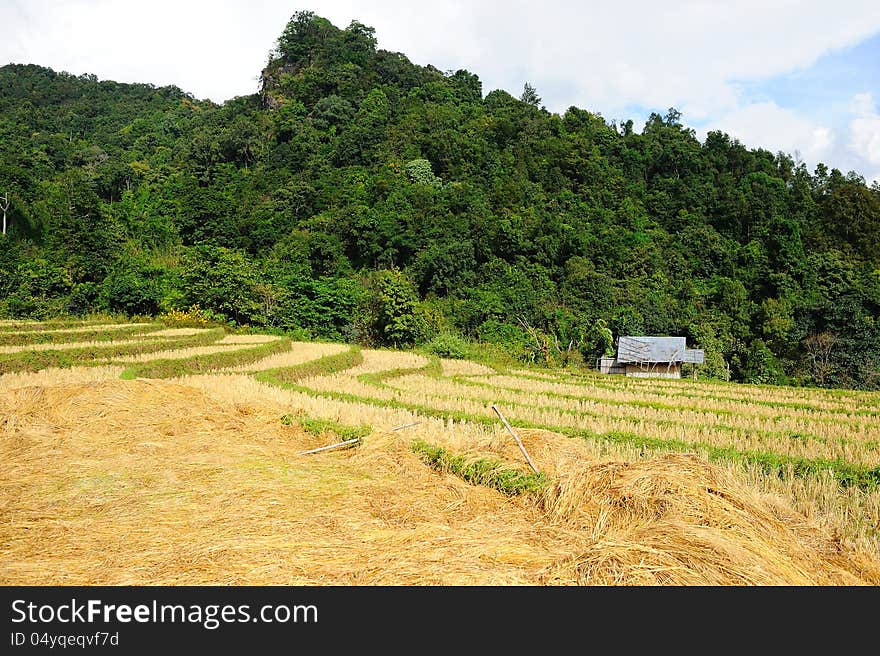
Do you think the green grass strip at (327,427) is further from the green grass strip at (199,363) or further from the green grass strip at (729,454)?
the green grass strip at (199,363)

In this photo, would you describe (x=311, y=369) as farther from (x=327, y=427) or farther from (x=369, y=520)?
(x=369, y=520)

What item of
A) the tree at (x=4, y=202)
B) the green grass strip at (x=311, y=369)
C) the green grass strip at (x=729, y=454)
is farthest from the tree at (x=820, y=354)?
the tree at (x=4, y=202)

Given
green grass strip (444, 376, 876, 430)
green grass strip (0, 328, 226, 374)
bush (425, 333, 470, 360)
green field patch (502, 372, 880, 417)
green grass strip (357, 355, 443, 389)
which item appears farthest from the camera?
bush (425, 333, 470, 360)

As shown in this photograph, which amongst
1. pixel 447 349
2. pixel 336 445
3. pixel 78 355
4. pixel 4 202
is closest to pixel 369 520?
pixel 336 445

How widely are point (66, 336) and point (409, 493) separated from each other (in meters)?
19.8

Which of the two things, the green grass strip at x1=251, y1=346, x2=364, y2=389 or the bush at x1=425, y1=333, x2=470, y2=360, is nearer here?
the green grass strip at x1=251, y1=346, x2=364, y2=389

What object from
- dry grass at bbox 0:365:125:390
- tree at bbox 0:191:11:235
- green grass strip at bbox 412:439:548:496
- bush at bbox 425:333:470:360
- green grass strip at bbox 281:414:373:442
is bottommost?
bush at bbox 425:333:470:360

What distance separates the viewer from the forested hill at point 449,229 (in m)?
37.1

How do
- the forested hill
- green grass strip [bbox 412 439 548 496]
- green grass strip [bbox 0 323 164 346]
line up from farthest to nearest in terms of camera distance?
the forested hill
green grass strip [bbox 0 323 164 346]
green grass strip [bbox 412 439 548 496]

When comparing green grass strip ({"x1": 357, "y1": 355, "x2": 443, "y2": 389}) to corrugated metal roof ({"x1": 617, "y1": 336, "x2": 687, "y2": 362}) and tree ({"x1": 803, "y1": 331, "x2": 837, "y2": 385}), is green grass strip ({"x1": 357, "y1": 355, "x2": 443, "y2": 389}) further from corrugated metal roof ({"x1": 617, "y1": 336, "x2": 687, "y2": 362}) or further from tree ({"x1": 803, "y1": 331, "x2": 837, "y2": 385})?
tree ({"x1": 803, "y1": 331, "x2": 837, "y2": 385})

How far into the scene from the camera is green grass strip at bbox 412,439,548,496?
7.64 m

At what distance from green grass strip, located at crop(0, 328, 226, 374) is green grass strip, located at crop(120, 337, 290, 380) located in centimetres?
185

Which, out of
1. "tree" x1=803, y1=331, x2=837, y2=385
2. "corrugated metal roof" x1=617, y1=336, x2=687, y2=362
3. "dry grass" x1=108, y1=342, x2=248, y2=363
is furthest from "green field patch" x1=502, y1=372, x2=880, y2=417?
"tree" x1=803, y1=331, x2=837, y2=385
